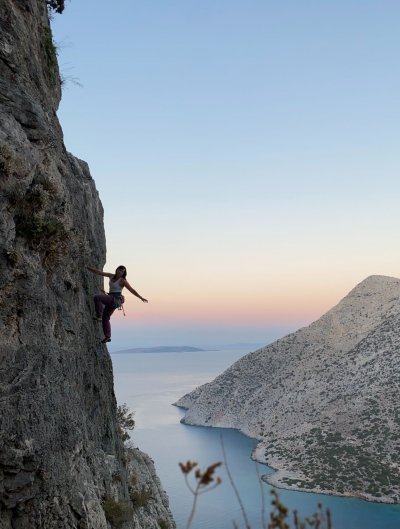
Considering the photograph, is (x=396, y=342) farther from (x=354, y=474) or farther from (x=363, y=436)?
(x=354, y=474)

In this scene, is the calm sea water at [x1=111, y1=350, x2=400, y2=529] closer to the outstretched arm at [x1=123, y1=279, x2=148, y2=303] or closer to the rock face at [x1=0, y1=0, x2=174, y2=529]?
the outstretched arm at [x1=123, y1=279, x2=148, y2=303]

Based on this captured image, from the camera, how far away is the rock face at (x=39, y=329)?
8625 millimetres

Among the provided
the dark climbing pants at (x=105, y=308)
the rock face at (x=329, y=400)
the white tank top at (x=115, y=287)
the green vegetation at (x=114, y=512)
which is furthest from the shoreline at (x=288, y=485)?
the white tank top at (x=115, y=287)

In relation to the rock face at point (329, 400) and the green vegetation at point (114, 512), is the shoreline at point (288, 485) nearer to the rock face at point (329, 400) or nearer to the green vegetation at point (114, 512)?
the rock face at point (329, 400)

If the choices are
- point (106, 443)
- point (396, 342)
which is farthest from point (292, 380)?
point (106, 443)

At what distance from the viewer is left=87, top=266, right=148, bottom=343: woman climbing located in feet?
42.5

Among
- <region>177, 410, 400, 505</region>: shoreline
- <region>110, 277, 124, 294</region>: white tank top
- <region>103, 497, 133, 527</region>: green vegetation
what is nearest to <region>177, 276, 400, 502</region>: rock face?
<region>177, 410, 400, 505</region>: shoreline

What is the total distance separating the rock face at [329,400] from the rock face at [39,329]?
77.1 meters

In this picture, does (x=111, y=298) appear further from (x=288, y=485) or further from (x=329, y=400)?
(x=329, y=400)

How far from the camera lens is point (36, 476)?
8906 mm

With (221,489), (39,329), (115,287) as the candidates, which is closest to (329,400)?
(221,489)

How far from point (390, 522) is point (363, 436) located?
30.4 metres

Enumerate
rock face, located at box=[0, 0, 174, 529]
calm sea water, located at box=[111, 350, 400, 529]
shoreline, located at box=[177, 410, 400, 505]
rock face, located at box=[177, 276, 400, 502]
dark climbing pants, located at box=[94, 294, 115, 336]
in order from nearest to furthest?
rock face, located at box=[0, 0, 174, 529], dark climbing pants, located at box=[94, 294, 115, 336], calm sea water, located at box=[111, 350, 400, 529], shoreline, located at box=[177, 410, 400, 505], rock face, located at box=[177, 276, 400, 502]

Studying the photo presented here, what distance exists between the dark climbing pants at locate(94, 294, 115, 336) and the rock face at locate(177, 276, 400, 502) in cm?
7607
